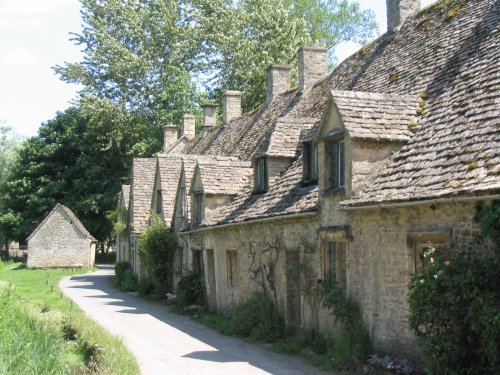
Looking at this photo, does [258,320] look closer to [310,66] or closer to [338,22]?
[310,66]

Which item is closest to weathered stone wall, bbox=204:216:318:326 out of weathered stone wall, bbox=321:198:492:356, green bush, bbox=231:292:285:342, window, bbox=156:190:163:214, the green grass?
green bush, bbox=231:292:285:342

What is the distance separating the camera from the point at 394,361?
11.7 meters

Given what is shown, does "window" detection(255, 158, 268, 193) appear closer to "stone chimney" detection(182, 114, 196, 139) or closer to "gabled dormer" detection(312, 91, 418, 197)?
"gabled dormer" detection(312, 91, 418, 197)

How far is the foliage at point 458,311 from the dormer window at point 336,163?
4.41 meters

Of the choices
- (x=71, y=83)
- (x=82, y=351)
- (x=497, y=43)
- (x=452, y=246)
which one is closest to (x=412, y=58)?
(x=497, y=43)

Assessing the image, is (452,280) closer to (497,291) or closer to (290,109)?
(497,291)

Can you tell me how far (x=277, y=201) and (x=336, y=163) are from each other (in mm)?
3089

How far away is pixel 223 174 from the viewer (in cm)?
2353

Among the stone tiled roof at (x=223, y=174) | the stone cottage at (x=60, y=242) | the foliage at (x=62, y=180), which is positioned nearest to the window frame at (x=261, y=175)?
the stone tiled roof at (x=223, y=174)

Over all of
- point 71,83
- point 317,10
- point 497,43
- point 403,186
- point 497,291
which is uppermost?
point 317,10

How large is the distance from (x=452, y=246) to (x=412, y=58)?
305 inches

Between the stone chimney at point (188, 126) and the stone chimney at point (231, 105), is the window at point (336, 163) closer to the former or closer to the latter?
the stone chimney at point (231, 105)

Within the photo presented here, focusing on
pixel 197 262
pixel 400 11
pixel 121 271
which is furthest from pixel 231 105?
pixel 400 11

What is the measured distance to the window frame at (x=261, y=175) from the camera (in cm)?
1991
